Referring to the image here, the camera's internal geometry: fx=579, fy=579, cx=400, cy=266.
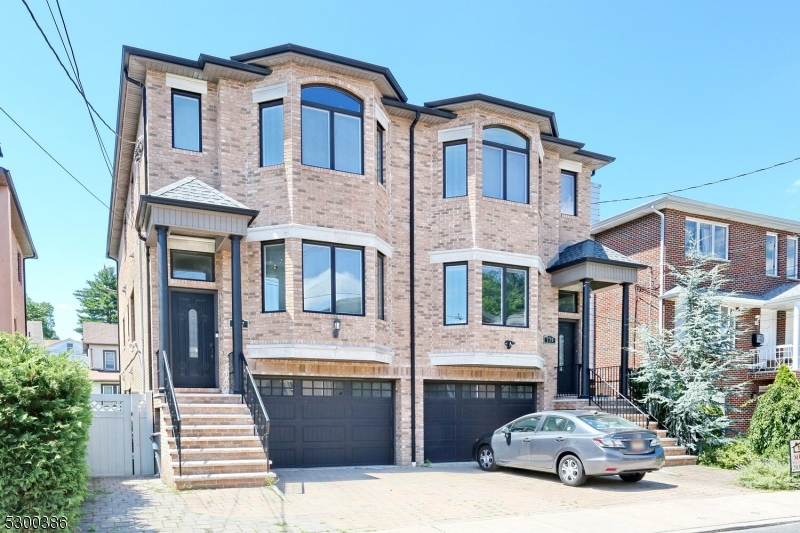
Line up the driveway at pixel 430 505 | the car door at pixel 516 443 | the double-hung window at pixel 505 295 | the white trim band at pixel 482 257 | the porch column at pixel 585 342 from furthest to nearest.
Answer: the porch column at pixel 585 342, the double-hung window at pixel 505 295, the white trim band at pixel 482 257, the car door at pixel 516 443, the driveway at pixel 430 505

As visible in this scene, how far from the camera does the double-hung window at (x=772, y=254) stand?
21.7 metres

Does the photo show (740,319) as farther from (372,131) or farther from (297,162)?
→ (297,162)

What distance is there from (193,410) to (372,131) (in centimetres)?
696

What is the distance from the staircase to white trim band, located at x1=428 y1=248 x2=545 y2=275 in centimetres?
597

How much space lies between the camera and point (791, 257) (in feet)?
73.0

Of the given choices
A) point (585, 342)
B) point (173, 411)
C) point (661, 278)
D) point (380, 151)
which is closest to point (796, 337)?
point (661, 278)

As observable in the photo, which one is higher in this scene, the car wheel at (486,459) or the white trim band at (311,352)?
the white trim band at (311,352)

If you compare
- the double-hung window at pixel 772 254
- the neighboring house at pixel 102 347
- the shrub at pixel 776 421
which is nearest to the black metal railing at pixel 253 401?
the shrub at pixel 776 421

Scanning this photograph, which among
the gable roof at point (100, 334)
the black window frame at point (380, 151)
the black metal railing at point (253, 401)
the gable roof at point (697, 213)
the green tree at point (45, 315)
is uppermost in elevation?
the black window frame at point (380, 151)

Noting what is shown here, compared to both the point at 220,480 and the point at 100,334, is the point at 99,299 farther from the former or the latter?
the point at 220,480

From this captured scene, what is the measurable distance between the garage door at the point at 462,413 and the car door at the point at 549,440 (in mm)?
3201

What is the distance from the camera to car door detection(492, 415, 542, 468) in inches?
459

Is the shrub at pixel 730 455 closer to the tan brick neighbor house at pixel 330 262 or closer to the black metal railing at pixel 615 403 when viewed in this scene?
the black metal railing at pixel 615 403

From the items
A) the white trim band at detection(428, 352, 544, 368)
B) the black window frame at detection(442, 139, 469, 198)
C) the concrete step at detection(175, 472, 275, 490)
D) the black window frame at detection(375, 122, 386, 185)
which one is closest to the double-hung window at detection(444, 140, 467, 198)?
the black window frame at detection(442, 139, 469, 198)
